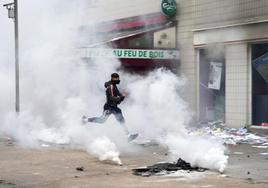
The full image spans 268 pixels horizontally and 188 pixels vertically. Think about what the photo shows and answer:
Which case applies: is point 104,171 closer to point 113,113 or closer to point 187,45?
point 113,113

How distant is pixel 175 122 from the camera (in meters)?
13.1

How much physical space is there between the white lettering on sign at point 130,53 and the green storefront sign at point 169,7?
118 centimetres

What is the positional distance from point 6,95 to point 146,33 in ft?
16.0

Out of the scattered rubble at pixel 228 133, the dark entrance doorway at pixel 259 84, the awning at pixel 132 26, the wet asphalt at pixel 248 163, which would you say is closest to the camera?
the wet asphalt at pixel 248 163

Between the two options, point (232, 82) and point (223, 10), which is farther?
point (232, 82)

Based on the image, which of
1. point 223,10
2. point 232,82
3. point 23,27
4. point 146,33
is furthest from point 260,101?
point 23,27

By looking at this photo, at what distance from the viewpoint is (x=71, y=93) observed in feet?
47.5

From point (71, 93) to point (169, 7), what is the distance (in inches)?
184

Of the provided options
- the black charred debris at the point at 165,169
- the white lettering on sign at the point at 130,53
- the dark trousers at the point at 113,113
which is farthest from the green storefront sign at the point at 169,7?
the black charred debris at the point at 165,169

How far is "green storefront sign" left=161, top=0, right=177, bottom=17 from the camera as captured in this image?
17047 millimetres

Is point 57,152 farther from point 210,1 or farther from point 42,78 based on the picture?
point 210,1

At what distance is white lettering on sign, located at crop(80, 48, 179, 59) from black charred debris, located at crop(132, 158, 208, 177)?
608 centimetres

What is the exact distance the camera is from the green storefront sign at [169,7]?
1705 cm

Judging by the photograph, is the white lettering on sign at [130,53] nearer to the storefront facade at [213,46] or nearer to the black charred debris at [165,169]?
the storefront facade at [213,46]
